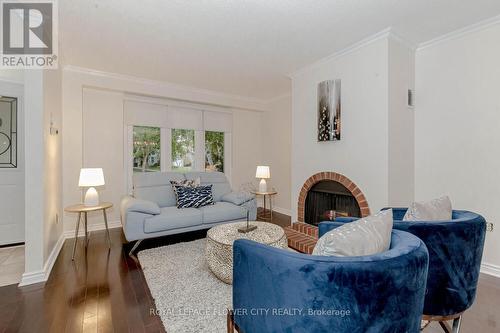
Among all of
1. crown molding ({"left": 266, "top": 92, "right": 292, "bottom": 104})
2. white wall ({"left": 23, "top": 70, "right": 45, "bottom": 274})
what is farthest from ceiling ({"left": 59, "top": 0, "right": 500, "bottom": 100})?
crown molding ({"left": 266, "top": 92, "right": 292, "bottom": 104})

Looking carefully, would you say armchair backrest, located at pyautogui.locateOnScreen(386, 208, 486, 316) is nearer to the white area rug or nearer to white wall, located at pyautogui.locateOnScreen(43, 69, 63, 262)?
the white area rug

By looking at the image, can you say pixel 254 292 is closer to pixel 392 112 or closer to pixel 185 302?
pixel 185 302

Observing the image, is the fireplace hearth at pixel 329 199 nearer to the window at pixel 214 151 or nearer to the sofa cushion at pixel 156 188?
the sofa cushion at pixel 156 188

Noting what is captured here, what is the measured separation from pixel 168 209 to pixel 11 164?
6.80ft

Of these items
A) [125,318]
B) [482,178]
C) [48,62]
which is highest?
[48,62]

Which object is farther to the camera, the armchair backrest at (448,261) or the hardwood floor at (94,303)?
the hardwood floor at (94,303)

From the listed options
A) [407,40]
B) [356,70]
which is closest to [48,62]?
[356,70]

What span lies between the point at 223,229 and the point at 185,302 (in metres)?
0.80

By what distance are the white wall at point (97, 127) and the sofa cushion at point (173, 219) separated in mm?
1322

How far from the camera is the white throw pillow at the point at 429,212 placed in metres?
1.52

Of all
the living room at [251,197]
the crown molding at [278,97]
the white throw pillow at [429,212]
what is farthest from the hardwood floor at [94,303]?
the crown molding at [278,97]

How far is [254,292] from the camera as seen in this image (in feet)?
3.55

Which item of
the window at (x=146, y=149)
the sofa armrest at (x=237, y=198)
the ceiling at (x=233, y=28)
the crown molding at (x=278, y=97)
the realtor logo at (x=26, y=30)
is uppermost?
the crown molding at (x=278, y=97)

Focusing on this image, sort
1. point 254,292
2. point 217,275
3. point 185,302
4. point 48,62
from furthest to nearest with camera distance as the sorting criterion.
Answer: point 48,62 < point 217,275 < point 185,302 < point 254,292
